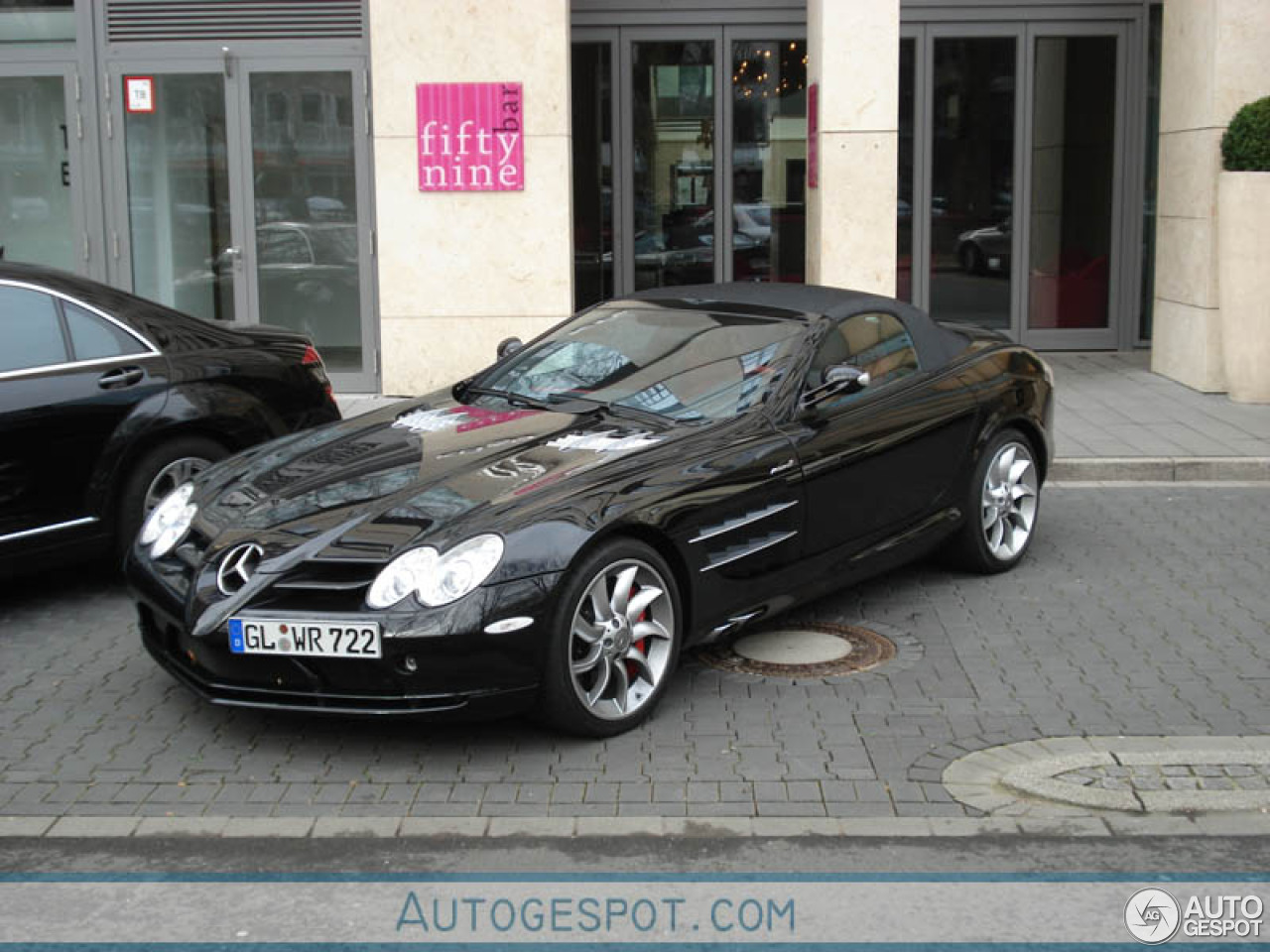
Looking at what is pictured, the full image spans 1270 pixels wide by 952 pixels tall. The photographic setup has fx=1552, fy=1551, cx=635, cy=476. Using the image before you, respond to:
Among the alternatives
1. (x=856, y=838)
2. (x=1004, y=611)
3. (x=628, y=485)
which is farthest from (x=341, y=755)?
(x=1004, y=611)

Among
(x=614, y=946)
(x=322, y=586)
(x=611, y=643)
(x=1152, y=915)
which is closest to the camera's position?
(x=614, y=946)

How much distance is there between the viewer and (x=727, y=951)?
3.96 meters

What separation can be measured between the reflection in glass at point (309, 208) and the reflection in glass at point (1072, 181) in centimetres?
668

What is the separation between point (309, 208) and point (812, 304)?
7348 millimetres

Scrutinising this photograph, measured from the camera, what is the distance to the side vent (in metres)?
12.9

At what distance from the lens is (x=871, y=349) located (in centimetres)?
705

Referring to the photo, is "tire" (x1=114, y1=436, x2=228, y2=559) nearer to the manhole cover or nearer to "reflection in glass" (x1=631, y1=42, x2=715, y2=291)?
the manhole cover

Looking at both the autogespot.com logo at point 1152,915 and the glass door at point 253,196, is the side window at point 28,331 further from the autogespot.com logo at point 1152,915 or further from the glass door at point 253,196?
the glass door at point 253,196

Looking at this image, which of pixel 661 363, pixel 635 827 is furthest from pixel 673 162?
pixel 635 827

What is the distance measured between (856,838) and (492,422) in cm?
259

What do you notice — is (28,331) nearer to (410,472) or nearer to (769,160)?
(410,472)

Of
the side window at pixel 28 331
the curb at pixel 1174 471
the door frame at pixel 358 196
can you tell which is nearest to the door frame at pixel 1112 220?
the curb at pixel 1174 471

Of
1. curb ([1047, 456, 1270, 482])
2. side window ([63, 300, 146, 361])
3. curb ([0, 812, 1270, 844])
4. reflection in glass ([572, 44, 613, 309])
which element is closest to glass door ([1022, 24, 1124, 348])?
reflection in glass ([572, 44, 613, 309])

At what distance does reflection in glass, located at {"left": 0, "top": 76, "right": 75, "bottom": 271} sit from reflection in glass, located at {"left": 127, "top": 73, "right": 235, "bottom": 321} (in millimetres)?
639
